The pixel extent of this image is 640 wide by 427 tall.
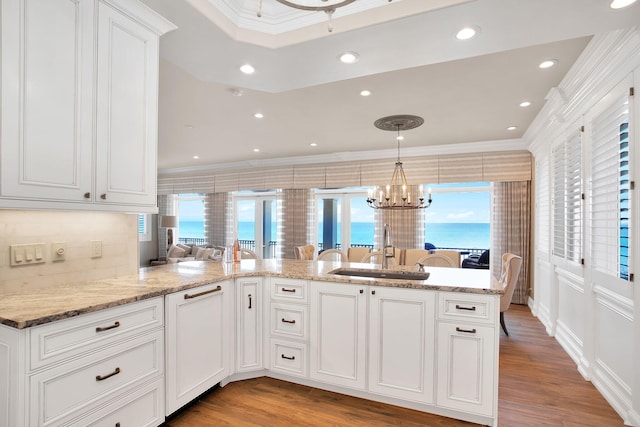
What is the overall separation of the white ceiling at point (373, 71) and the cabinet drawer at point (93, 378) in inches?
72.5

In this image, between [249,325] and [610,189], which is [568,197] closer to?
[610,189]

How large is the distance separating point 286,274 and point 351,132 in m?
2.90

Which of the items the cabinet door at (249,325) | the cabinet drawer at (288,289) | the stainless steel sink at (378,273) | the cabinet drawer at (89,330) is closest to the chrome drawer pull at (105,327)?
the cabinet drawer at (89,330)

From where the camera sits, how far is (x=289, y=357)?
2.55 meters

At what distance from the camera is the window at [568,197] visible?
10.2 feet

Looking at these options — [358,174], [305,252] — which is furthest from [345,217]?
[305,252]

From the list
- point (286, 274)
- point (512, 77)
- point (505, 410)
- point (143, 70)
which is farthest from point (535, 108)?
point (143, 70)

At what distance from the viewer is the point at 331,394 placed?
8.05 ft

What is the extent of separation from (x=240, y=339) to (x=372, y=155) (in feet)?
14.6

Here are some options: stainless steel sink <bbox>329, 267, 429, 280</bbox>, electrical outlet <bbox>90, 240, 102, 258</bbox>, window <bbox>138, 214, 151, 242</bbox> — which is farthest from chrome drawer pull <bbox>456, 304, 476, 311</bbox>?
window <bbox>138, 214, 151, 242</bbox>

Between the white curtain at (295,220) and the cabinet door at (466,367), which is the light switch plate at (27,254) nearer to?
the cabinet door at (466,367)

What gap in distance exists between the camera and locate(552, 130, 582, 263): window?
311cm

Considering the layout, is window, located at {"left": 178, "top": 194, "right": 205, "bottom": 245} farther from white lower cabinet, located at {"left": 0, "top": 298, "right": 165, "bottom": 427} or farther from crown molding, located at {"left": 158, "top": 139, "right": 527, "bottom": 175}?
white lower cabinet, located at {"left": 0, "top": 298, "right": 165, "bottom": 427}

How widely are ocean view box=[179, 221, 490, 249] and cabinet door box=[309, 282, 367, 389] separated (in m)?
4.13
